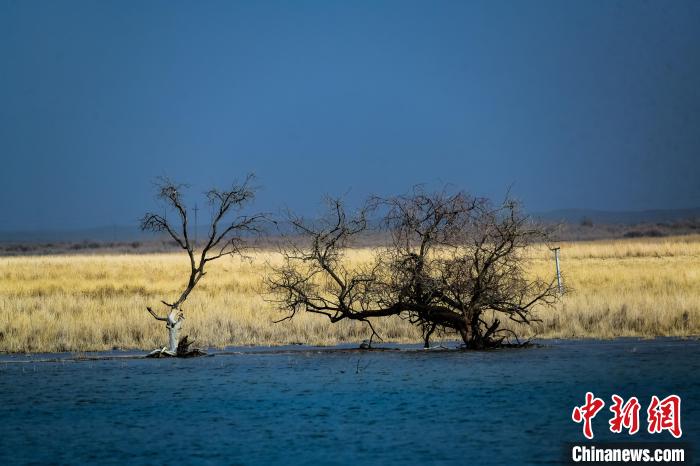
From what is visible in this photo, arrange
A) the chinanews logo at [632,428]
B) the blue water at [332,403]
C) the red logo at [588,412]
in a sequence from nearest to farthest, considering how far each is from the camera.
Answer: the chinanews logo at [632,428] < the blue water at [332,403] < the red logo at [588,412]

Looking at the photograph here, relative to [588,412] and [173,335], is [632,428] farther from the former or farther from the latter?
[173,335]

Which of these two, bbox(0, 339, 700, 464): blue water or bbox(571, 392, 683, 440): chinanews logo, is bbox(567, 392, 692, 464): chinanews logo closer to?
bbox(571, 392, 683, 440): chinanews logo

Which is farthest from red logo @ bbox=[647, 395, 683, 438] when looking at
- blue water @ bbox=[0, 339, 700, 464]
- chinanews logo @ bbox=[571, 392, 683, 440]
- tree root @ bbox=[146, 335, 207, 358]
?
tree root @ bbox=[146, 335, 207, 358]

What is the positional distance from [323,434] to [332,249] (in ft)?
30.8

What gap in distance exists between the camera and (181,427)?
15594mm

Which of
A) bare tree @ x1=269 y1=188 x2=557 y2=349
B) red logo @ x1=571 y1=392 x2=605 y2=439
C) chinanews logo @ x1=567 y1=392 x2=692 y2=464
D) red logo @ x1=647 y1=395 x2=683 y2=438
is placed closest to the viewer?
chinanews logo @ x1=567 y1=392 x2=692 y2=464

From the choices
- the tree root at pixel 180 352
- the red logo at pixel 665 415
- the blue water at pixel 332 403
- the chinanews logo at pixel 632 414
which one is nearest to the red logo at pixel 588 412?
the chinanews logo at pixel 632 414

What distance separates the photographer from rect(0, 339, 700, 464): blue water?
13875 millimetres

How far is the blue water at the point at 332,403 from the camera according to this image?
45.5 ft

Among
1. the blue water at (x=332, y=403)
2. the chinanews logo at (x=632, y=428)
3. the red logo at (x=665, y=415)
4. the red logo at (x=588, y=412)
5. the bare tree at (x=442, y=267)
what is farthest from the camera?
the bare tree at (x=442, y=267)

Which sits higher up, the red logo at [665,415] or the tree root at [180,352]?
the tree root at [180,352]

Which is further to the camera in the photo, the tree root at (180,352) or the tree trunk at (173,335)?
the tree root at (180,352)

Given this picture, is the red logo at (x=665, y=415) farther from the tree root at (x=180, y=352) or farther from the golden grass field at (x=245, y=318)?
the tree root at (x=180, y=352)

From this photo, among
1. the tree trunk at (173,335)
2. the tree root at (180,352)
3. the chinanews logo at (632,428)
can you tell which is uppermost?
the tree trunk at (173,335)
